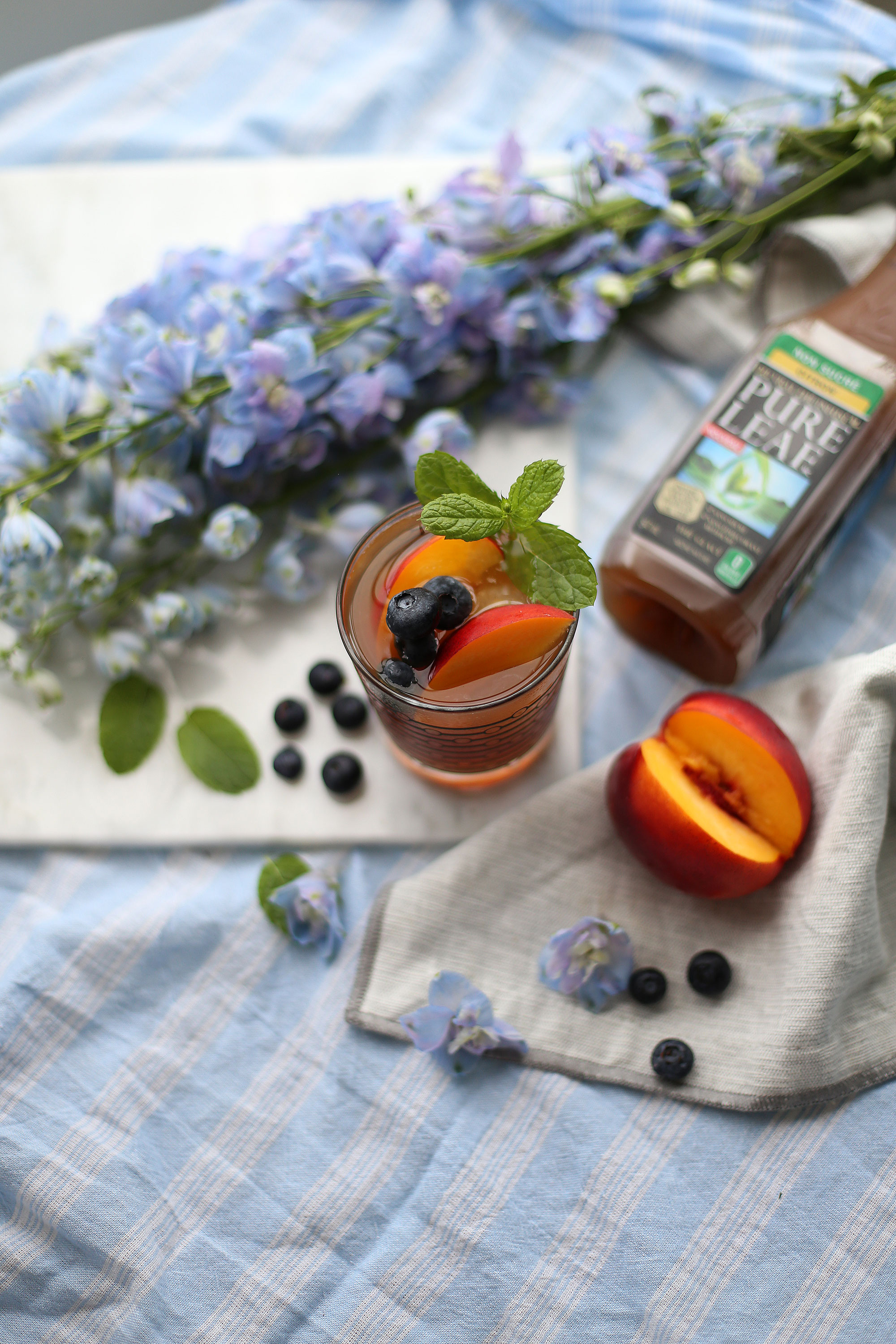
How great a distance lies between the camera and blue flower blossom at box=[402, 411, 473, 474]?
3.44ft

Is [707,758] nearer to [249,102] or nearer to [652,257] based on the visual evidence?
[652,257]

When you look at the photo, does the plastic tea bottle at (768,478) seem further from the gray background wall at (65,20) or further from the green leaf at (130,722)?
the gray background wall at (65,20)

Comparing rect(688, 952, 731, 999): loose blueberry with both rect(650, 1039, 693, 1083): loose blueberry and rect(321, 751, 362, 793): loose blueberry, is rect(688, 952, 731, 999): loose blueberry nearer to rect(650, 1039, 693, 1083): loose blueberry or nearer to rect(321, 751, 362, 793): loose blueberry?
rect(650, 1039, 693, 1083): loose blueberry

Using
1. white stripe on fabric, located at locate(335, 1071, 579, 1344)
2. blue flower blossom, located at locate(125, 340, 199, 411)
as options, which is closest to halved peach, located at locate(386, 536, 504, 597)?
blue flower blossom, located at locate(125, 340, 199, 411)

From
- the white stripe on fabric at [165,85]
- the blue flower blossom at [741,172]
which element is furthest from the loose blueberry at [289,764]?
the white stripe on fabric at [165,85]

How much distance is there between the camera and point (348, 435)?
3.52 ft

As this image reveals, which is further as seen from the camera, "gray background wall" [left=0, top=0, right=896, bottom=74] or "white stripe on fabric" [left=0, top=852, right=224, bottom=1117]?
"gray background wall" [left=0, top=0, right=896, bottom=74]

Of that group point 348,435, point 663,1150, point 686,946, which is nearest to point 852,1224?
point 663,1150

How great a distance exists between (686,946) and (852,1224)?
11.6 inches

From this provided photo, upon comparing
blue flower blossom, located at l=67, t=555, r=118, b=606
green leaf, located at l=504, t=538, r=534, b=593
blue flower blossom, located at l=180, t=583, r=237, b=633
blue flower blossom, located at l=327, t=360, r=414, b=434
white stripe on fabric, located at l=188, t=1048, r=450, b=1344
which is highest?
blue flower blossom, located at l=327, t=360, r=414, b=434

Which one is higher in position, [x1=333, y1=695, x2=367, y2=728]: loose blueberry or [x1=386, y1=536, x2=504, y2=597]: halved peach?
[x1=386, y1=536, x2=504, y2=597]: halved peach

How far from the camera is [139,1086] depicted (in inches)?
39.4

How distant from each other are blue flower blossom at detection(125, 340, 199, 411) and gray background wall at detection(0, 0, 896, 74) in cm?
103

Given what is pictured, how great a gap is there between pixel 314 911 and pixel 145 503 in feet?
1.60
